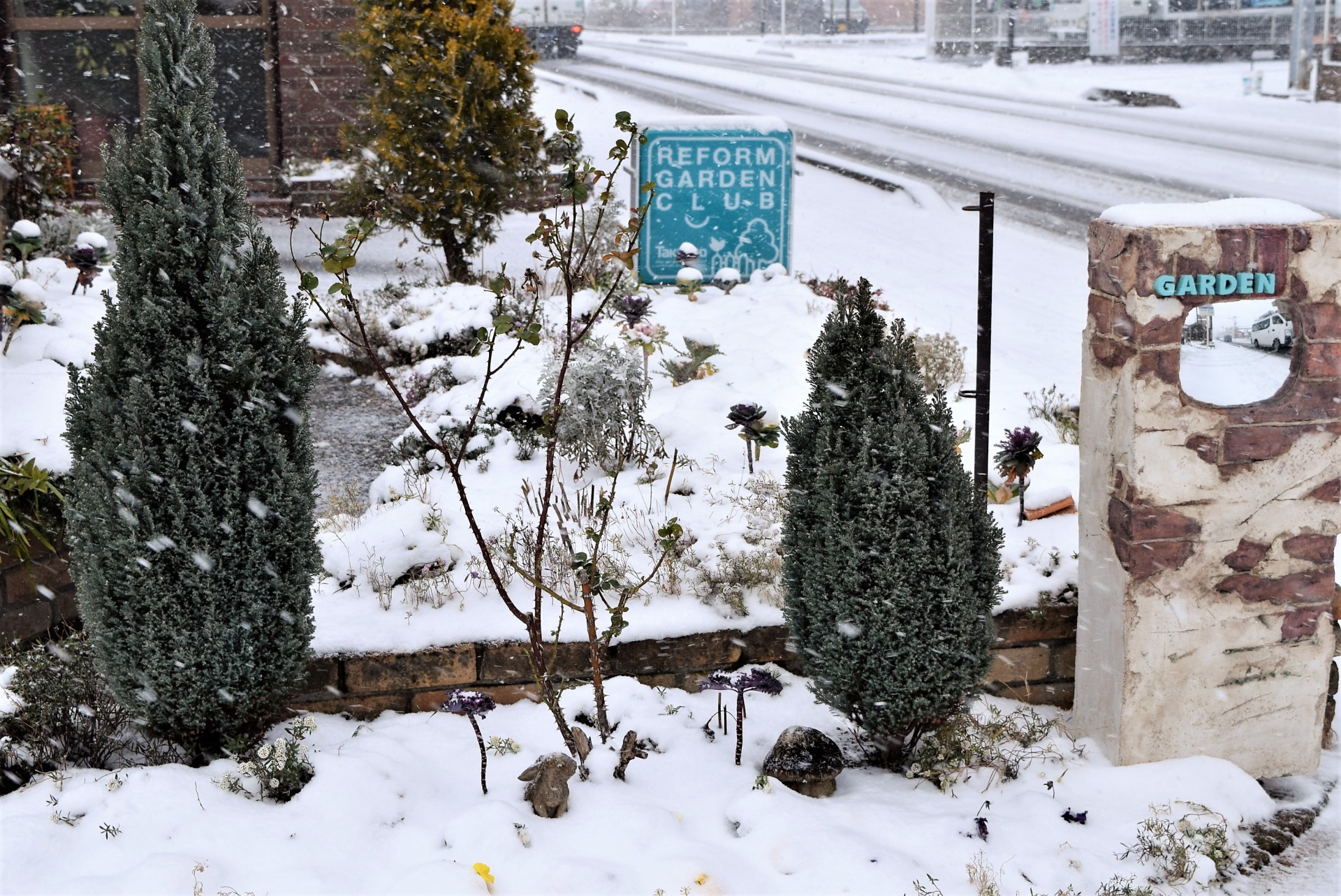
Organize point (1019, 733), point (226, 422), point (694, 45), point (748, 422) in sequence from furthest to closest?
point (694, 45)
point (748, 422)
point (1019, 733)
point (226, 422)

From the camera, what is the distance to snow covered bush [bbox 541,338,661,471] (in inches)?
202

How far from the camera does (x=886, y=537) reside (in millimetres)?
3332

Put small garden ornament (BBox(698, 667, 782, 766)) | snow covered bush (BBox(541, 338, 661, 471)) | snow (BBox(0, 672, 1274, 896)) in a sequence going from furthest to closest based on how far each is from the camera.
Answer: snow covered bush (BBox(541, 338, 661, 471))
small garden ornament (BBox(698, 667, 782, 766))
snow (BBox(0, 672, 1274, 896))

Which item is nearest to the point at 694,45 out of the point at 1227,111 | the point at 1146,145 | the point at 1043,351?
the point at 1227,111

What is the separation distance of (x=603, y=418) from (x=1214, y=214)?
102 inches

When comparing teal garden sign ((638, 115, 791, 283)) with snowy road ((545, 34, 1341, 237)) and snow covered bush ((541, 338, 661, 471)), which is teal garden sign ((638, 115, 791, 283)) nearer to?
snow covered bush ((541, 338, 661, 471))

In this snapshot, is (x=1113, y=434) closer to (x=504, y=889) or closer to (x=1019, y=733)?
(x=1019, y=733)

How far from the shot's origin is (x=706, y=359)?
634 centimetres

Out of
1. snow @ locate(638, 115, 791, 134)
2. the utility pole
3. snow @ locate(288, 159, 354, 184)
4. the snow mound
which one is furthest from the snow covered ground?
the utility pole

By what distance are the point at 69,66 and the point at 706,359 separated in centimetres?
933

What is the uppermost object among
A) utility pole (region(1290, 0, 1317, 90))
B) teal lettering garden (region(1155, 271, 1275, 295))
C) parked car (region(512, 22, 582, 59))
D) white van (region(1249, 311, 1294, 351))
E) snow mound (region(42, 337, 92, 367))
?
parked car (region(512, 22, 582, 59))

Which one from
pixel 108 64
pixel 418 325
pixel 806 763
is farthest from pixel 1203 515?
pixel 108 64

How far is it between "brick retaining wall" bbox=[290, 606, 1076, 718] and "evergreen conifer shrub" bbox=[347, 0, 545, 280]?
218 inches

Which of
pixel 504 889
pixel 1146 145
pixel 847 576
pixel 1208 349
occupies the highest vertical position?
pixel 1146 145
